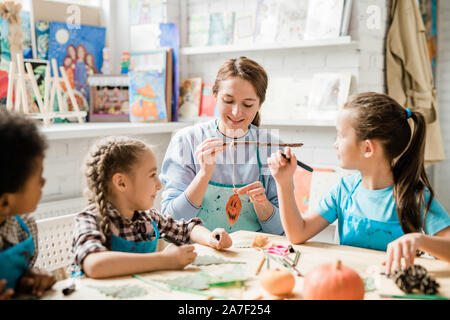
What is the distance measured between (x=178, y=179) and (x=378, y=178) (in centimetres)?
80

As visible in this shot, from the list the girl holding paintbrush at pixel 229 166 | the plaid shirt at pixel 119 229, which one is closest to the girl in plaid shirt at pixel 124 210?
the plaid shirt at pixel 119 229

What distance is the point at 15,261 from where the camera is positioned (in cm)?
110

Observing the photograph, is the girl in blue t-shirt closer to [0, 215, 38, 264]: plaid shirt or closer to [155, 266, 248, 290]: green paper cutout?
[155, 266, 248, 290]: green paper cutout

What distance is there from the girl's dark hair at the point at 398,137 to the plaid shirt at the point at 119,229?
67 centimetres

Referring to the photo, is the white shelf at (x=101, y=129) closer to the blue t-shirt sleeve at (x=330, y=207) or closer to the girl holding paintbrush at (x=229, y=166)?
the girl holding paintbrush at (x=229, y=166)

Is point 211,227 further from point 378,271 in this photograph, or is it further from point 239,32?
point 239,32

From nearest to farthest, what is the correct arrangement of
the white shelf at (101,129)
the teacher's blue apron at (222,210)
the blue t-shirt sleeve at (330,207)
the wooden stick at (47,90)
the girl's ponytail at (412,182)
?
the girl's ponytail at (412,182)
the blue t-shirt sleeve at (330,207)
the teacher's blue apron at (222,210)
the white shelf at (101,129)
the wooden stick at (47,90)

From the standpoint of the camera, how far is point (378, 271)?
4.16 feet

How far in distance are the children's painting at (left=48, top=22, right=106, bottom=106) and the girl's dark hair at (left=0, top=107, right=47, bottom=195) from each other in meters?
2.32

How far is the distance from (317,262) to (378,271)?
17 centimetres

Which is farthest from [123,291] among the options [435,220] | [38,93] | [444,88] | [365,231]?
[444,88]

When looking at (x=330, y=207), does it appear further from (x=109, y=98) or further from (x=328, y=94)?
(x=109, y=98)

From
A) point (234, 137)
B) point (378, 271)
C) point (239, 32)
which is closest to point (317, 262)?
point (378, 271)

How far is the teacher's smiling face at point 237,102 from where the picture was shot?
6.40ft
